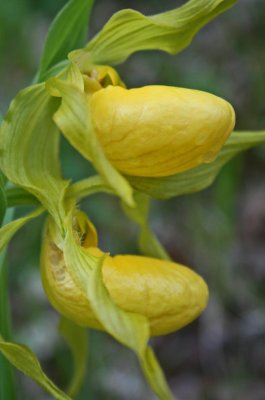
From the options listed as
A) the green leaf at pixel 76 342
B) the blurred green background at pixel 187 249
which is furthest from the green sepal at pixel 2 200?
the blurred green background at pixel 187 249

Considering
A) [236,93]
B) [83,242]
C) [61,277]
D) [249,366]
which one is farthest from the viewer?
[236,93]

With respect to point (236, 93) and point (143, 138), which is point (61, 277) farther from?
point (236, 93)

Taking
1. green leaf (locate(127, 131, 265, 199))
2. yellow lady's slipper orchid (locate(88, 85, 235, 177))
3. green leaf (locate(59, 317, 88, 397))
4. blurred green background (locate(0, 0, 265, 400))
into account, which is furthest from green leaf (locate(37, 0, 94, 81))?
blurred green background (locate(0, 0, 265, 400))

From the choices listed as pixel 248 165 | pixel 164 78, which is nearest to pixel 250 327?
pixel 248 165

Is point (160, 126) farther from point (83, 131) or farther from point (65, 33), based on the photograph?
point (65, 33)

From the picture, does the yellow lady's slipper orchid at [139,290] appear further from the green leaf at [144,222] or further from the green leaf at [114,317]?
the green leaf at [144,222]

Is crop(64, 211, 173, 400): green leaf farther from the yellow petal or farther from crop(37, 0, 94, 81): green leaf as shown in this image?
crop(37, 0, 94, 81): green leaf

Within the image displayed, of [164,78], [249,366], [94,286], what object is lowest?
[249,366]
